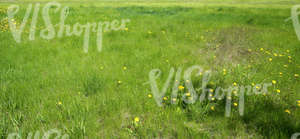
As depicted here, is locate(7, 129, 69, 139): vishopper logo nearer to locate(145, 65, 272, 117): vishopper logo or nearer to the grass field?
the grass field

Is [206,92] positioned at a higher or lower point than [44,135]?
higher

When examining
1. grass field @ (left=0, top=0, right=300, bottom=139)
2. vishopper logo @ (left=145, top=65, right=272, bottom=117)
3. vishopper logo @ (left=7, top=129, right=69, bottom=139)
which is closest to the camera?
vishopper logo @ (left=7, top=129, right=69, bottom=139)

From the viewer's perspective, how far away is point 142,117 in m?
2.29

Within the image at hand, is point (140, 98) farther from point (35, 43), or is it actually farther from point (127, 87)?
point (35, 43)

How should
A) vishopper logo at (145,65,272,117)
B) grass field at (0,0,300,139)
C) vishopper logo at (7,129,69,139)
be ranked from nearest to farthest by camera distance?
vishopper logo at (7,129,69,139)
grass field at (0,0,300,139)
vishopper logo at (145,65,272,117)

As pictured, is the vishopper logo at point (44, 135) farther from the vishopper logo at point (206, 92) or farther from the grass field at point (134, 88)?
the vishopper logo at point (206, 92)

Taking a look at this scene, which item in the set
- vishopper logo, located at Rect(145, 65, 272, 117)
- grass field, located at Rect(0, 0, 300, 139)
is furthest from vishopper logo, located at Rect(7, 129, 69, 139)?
vishopper logo, located at Rect(145, 65, 272, 117)

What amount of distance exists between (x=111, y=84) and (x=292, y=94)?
332cm

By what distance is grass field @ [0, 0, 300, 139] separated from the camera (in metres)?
2.04

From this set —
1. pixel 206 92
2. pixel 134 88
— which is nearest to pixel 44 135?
pixel 134 88

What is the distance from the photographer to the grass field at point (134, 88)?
2.04 m

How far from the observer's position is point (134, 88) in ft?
9.49

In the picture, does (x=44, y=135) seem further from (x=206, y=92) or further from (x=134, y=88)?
(x=206, y=92)

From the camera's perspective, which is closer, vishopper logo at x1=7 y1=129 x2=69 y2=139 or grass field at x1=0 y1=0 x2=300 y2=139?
vishopper logo at x1=7 y1=129 x2=69 y2=139
